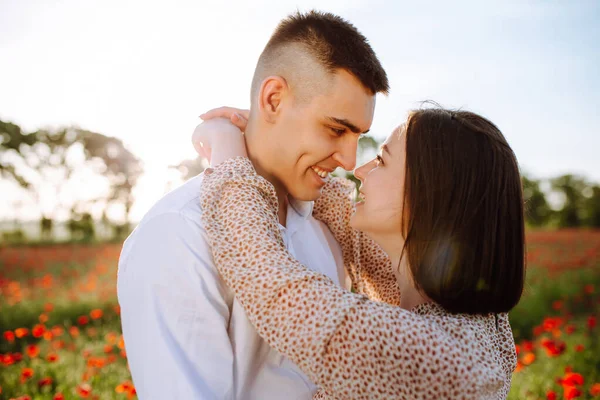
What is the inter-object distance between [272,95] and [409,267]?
3.60 feet

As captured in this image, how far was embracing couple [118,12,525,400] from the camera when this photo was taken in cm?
160

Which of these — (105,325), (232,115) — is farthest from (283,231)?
(105,325)

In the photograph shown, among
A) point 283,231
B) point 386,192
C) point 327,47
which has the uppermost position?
point 327,47

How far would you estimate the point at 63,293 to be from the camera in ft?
27.5

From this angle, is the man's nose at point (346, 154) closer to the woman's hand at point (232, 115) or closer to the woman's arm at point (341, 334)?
the woman's hand at point (232, 115)

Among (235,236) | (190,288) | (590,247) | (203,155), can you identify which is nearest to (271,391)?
(190,288)

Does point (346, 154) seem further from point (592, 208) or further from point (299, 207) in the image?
point (592, 208)

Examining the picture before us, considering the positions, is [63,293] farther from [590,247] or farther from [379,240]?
[590,247]

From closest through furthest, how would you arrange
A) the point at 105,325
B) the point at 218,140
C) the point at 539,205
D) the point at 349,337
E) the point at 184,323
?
the point at 349,337
the point at 184,323
the point at 218,140
the point at 105,325
the point at 539,205

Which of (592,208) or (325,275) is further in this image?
(592,208)

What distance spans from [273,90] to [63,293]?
7225 mm

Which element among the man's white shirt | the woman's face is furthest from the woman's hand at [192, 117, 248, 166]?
the woman's face

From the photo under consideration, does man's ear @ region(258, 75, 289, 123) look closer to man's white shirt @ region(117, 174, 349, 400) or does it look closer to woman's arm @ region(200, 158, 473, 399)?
man's white shirt @ region(117, 174, 349, 400)

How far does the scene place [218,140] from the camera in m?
2.42
